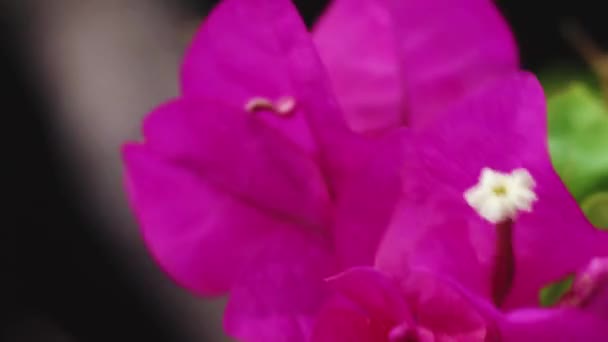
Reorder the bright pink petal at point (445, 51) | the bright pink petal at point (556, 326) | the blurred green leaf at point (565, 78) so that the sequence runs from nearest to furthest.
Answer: the bright pink petal at point (556, 326) → the bright pink petal at point (445, 51) → the blurred green leaf at point (565, 78)

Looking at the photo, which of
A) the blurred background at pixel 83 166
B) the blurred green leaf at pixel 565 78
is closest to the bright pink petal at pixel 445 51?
the blurred green leaf at pixel 565 78

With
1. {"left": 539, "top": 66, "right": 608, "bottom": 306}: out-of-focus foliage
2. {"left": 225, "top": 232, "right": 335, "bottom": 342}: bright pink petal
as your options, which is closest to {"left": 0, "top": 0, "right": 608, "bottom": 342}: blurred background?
{"left": 539, "top": 66, "right": 608, "bottom": 306}: out-of-focus foliage

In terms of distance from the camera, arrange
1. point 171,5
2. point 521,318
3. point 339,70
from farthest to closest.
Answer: point 171,5
point 339,70
point 521,318

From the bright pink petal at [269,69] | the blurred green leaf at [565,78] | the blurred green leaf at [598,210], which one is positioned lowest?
the blurred green leaf at [565,78]

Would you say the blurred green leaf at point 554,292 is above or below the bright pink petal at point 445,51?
below

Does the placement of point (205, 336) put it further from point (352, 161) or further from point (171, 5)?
point (352, 161)

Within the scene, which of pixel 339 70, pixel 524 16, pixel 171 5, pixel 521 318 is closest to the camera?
pixel 521 318

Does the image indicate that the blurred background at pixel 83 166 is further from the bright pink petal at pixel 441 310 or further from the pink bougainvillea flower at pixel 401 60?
the bright pink petal at pixel 441 310

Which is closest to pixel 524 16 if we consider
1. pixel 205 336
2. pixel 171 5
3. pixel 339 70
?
pixel 171 5
